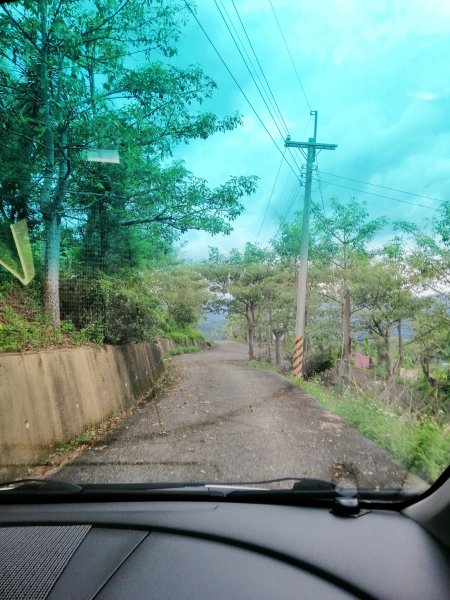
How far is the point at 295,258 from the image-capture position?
1133 cm

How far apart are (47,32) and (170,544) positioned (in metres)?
4.72

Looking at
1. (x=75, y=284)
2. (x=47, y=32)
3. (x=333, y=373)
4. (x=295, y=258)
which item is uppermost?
(x=47, y=32)

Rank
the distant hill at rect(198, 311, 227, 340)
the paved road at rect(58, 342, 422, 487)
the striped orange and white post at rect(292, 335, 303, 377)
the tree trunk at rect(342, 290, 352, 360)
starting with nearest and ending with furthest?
the paved road at rect(58, 342, 422, 487) → the distant hill at rect(198, 311, 227, 340) → the striped orange and white post at rect(292, 335, 303, 377) → the tree trunk at rect(342, 290, 352, 360)

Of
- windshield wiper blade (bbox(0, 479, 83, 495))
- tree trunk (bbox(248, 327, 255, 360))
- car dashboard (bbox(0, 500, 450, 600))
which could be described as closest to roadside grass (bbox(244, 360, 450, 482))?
car dashboard (bbox(0, 500, 450, 600))

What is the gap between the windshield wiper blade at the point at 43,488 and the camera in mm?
1884

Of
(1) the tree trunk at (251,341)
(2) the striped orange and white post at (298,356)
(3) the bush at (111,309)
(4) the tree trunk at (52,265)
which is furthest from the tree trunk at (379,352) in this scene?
(4) the tree trunk at (52,265)

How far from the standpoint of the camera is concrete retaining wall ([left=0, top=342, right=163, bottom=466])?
3629 millimetres

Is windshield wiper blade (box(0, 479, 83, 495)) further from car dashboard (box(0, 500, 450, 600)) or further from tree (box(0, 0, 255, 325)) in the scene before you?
tree (box(0, 0, 255, 325))

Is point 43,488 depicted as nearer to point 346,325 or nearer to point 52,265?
point 52,265

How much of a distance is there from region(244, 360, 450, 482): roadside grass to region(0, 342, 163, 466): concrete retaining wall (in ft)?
9.76

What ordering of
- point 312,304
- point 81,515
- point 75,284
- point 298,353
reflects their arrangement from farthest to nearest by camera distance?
1. point 312,304
2. point 298,353
3. point 75,284
4. point 81,515

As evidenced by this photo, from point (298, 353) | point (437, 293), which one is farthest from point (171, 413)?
point (298, 353)

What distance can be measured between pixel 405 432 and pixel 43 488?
2626 mm

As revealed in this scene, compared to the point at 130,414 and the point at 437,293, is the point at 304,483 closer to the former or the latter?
the point at 130,414
